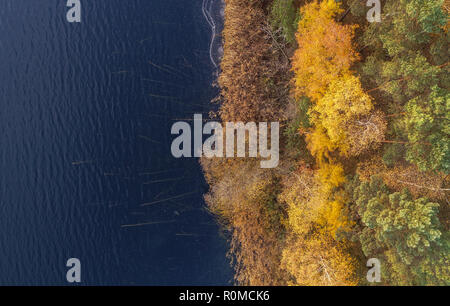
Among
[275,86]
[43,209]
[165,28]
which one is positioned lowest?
[43,209]

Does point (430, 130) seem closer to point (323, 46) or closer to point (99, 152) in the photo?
point (323, 46)

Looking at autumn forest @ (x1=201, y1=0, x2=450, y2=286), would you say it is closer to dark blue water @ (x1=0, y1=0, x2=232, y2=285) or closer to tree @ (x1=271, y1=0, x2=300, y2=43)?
tree @ (x1=271, y1=0, x2=300, y2=43)

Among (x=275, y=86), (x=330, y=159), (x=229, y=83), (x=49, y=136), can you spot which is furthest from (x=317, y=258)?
(x=49, y=136)

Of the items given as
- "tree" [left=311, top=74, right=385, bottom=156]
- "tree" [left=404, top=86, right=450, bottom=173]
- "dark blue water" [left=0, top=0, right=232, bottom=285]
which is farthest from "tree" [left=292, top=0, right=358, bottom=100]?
"dark blue water" [left=0, top=0, right=232, bottom=285]

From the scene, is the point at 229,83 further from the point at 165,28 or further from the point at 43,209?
the point at 43,209

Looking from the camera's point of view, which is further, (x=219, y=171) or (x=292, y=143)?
(x=219, y=171)
